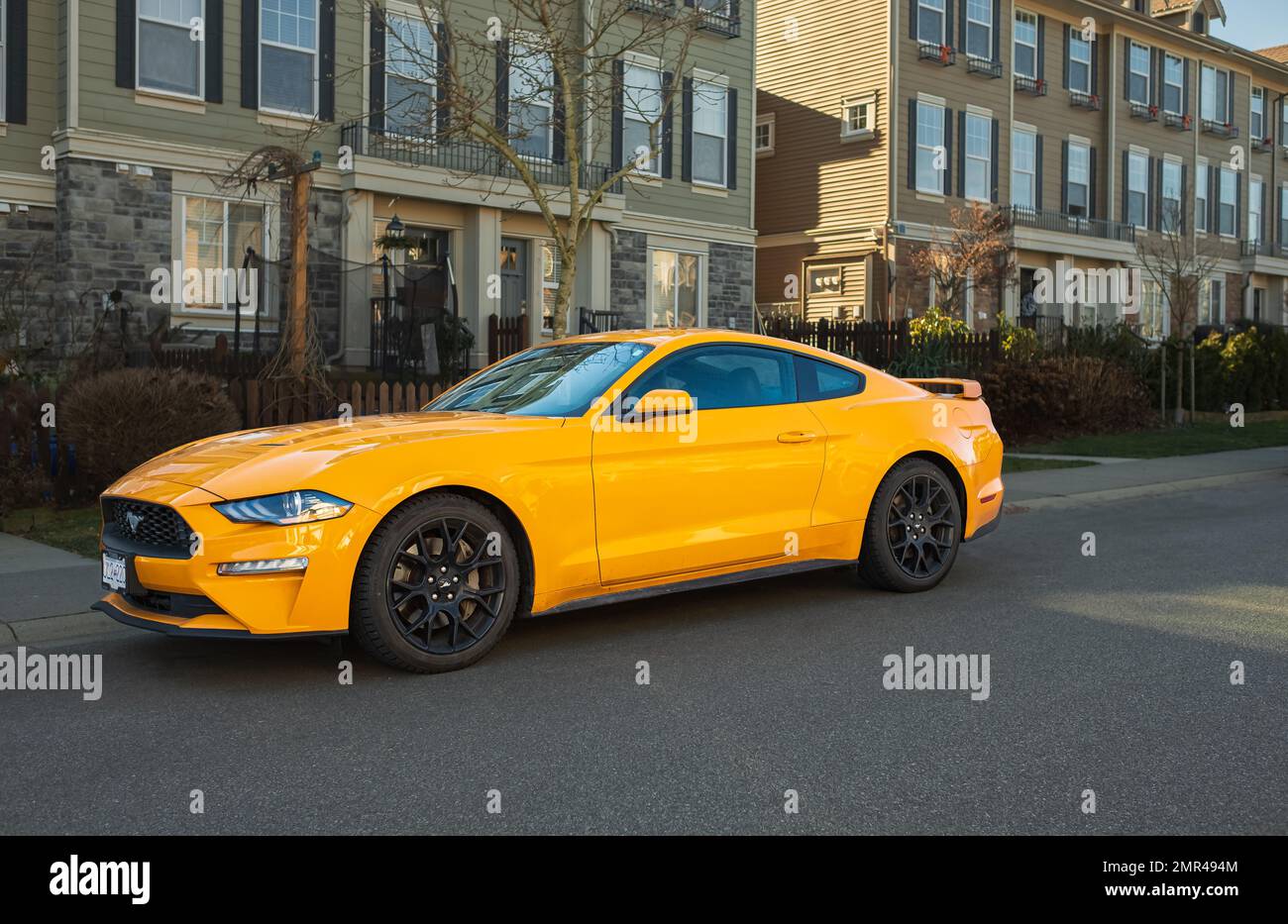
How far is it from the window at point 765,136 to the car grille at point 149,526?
27840 millimetres

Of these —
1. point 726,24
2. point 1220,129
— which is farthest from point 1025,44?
point 726,24

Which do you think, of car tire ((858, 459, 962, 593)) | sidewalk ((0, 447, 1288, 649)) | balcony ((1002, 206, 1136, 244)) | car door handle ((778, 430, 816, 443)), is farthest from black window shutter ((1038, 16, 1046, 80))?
car door handle ((778, 430, 816, 443))

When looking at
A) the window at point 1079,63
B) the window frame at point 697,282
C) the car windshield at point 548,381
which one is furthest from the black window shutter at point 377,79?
the window at point 1079,63

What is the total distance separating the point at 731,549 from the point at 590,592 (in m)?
0.92

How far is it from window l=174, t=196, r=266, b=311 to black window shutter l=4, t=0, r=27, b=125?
247 cm

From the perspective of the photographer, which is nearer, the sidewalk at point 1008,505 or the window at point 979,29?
the sidewalk at point 1008,505

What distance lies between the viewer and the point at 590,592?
20.8 ft

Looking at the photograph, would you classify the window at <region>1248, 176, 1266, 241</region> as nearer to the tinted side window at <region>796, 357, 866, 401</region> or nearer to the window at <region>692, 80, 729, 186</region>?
the window at <region>692, 80, 729, 186</region>

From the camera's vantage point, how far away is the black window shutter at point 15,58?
16.9m

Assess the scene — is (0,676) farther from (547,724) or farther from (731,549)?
(731,549)

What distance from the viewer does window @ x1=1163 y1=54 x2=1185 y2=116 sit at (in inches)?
1447

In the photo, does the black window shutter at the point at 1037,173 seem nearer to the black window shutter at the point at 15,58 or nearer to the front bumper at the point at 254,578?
the black window shutter at the point at 15,58

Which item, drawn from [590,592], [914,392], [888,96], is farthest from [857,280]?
[590,592]

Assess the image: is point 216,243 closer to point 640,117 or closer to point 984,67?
point 640,117
